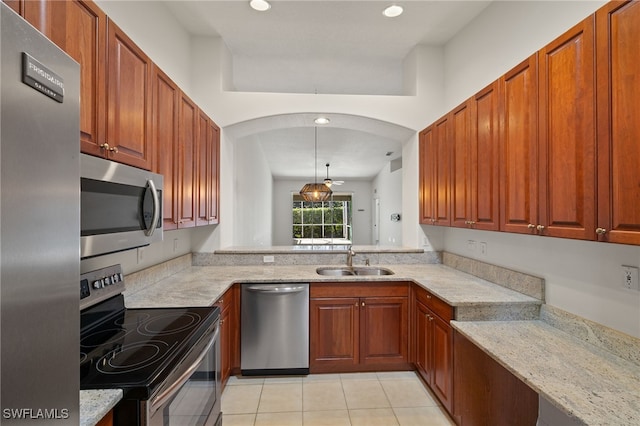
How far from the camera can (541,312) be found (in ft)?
6.59

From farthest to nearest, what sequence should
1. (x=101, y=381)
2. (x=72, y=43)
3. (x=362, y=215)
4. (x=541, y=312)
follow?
(x=362, y=215) < (x=541, y=312) < (x=72, y=43) < (x=101, y=381)

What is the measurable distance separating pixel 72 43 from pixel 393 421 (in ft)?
9.07

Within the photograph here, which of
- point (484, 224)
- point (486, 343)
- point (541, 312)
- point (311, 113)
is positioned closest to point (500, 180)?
point (484, 224)

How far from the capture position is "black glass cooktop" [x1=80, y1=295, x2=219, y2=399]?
1076mm

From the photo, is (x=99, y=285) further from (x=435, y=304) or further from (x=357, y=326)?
(x=435, y=304)

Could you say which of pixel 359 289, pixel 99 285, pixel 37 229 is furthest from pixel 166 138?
pixel 359 289

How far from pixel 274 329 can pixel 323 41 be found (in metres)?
2.80

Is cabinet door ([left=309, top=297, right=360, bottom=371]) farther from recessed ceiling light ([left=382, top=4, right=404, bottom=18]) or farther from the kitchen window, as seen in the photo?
the kitchen window

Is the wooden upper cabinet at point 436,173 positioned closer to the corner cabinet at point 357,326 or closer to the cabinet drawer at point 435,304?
the cabinet drawer at point 435,304

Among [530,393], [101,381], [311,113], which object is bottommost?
[530,393]

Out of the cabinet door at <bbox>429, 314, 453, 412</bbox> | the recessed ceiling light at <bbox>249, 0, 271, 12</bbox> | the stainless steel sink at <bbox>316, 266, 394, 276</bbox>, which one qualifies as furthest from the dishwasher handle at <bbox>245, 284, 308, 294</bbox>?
the recessed ceiling light at <bbox>249, 0, 271, 12</bbox>

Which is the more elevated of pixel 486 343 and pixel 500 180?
pixel 500 180

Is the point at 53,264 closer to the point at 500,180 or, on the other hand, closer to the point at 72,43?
the point at 72,43

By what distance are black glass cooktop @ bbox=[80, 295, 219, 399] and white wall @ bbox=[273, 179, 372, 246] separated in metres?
9.06
